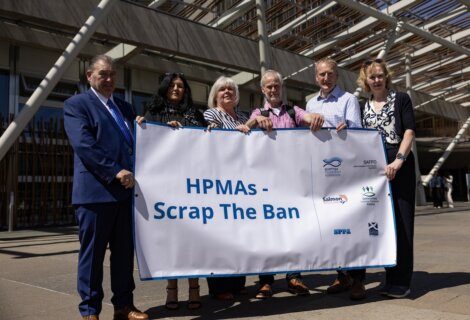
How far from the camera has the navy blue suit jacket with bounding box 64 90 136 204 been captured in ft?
10.2

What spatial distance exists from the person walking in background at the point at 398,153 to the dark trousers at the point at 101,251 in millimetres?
1997

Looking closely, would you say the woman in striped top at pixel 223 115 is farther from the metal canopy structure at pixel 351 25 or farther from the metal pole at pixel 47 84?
the metal canopy structure at pixel 351 25

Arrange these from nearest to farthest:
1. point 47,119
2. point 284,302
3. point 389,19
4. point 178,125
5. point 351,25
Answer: point 178,125 → point 284,302 → point 47,119 → point 389,19 → point 351,25

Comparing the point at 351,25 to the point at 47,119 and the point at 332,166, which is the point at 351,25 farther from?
the point at 332,166

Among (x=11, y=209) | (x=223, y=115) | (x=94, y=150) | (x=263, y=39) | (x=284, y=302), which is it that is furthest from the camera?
(x=263, y=39)

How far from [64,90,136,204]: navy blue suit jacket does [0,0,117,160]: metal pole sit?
5117mm

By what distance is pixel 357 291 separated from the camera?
3779 millimetres

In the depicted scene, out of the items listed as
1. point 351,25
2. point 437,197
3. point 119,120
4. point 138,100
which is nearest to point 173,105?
point 119,120

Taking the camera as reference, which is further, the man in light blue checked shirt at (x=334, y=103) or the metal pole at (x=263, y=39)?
the metal pole at (x=263, y=39)

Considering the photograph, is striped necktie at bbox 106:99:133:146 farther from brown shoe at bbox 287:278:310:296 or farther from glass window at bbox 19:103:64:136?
glass window at bbox 19:103:64:136

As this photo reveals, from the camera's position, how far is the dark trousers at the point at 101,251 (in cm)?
313

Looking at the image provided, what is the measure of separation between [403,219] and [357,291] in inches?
27.3

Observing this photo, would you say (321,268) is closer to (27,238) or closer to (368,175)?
(368,175)

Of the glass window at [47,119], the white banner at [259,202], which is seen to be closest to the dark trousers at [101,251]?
the white banner at [259,202]
